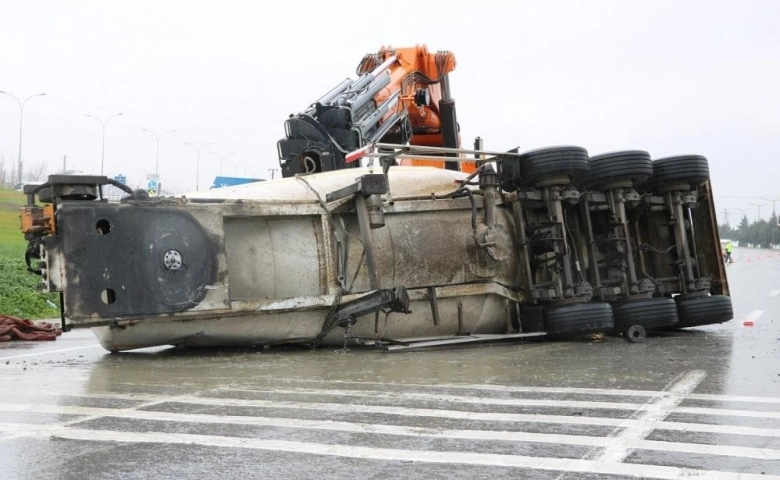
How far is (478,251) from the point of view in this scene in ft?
27.9

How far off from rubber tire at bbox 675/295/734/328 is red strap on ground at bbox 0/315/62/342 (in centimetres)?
724

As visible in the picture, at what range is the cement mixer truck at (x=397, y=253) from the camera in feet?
22.7

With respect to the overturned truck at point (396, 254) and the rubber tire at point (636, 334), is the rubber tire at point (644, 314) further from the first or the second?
the rubber tire at point (636, 334)

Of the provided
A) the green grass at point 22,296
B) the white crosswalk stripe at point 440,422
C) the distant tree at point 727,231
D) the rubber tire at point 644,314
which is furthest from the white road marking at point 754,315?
the distant tree at point 727,231

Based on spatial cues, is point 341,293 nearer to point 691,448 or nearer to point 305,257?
point 305,257

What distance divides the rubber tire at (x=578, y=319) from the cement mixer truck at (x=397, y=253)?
1 cm

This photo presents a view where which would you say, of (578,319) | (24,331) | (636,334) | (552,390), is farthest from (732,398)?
(24,331)

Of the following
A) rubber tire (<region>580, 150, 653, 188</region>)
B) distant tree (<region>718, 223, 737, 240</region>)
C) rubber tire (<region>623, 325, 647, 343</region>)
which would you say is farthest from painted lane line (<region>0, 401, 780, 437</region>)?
distant tree (<region>718, 223, 737, 240</region>)

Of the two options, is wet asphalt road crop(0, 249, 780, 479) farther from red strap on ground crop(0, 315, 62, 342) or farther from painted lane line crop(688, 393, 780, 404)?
red strap on ground crop(0, 315, 62, 342)

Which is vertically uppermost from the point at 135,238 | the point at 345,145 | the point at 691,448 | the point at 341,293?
the point at 345,145

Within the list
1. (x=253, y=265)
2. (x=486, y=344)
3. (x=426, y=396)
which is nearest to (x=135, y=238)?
(x=253, y=265)

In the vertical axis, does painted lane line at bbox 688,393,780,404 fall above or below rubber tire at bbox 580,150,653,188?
below

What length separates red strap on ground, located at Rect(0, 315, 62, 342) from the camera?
386 inches

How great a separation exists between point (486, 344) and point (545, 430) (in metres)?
4.05
